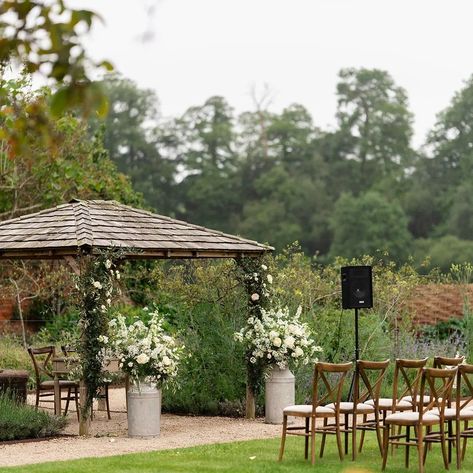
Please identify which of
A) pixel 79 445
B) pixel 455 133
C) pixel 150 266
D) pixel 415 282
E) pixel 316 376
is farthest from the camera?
pixel 455 133

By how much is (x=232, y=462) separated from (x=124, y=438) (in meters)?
2.18

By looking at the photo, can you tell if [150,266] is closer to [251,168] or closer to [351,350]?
[351,350]

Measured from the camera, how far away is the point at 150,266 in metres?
23.3

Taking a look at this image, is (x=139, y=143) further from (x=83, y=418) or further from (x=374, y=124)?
(x=83, y=418)

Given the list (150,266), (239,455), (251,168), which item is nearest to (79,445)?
(239,455)

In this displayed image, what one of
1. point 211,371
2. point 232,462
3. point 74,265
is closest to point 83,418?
point 74,265

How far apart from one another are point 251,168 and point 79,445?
43.4 m

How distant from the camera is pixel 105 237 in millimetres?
12336

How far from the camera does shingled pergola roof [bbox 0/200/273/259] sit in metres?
12.3

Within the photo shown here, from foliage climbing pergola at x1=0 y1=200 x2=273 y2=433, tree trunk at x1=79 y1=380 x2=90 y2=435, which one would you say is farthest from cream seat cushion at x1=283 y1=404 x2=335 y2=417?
foliage climbing pergola at x1=0 y1=200 x2=273 y2=433

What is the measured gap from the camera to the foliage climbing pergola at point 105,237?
12.2 metres

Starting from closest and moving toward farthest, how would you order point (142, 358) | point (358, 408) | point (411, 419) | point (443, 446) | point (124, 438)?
point (411, 419), point (443, 446), point (358, 408), point (142, 358), point (124, 438)

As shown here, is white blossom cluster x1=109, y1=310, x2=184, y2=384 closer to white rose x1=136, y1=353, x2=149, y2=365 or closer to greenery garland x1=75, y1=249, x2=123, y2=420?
white rose x1=136, y1=353, x2=149, y2=365

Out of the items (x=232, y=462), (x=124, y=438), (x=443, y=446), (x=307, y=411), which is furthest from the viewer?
(x=124, y=438)
